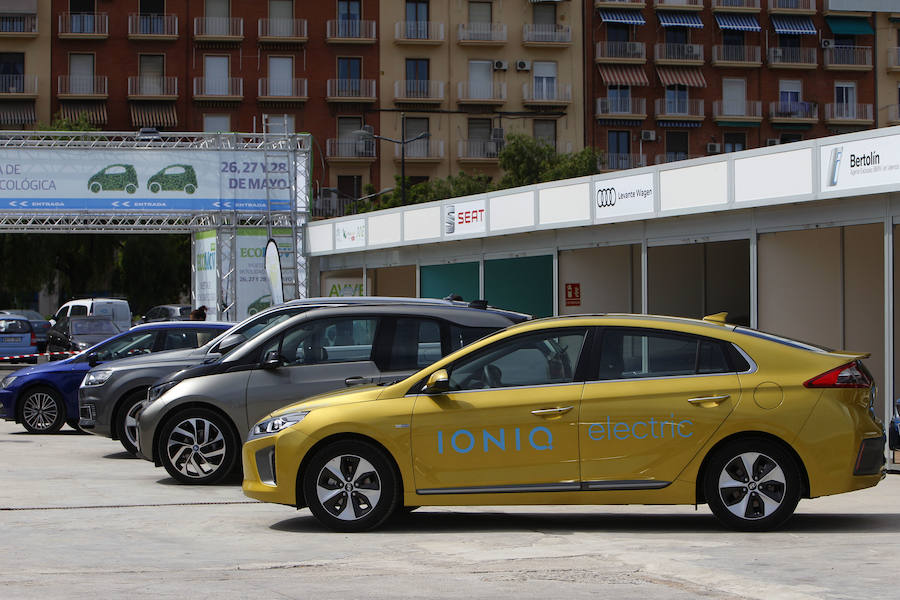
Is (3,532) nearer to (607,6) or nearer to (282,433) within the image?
(282,433)

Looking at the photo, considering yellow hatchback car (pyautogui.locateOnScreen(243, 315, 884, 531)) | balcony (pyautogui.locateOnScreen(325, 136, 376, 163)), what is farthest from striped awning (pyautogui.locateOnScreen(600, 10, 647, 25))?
yellow hatchback car (pyautogui.locateOnScreen(243, 315, 884, 531))

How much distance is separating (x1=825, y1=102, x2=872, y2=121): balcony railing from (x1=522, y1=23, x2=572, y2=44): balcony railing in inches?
577

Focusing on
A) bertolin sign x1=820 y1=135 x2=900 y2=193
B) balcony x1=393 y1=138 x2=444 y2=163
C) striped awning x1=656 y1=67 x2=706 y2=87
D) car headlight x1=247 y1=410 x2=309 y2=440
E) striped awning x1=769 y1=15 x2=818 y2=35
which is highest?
striped awning x1=769 y1=15 x2=818 y2=35

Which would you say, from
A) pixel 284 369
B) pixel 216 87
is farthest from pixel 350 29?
pixel 284 369

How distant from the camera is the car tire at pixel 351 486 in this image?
8.59 metres

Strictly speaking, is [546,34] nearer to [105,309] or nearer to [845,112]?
[845,112]

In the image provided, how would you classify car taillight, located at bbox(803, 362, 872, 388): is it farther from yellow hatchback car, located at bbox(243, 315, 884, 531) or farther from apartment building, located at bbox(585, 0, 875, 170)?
apartment building, located at bbox(585, 0, 875, 170)

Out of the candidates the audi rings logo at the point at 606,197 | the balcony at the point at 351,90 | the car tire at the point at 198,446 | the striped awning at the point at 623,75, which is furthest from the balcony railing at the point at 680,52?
the car tire at the point at 198,446

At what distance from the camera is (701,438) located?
27.6ft

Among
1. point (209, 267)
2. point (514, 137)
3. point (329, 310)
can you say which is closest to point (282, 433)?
point (329, 310)

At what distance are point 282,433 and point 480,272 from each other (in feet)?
48.4

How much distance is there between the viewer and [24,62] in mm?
63500

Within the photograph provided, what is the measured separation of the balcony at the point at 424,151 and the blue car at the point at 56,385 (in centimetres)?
4791

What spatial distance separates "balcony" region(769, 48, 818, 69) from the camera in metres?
67.6
